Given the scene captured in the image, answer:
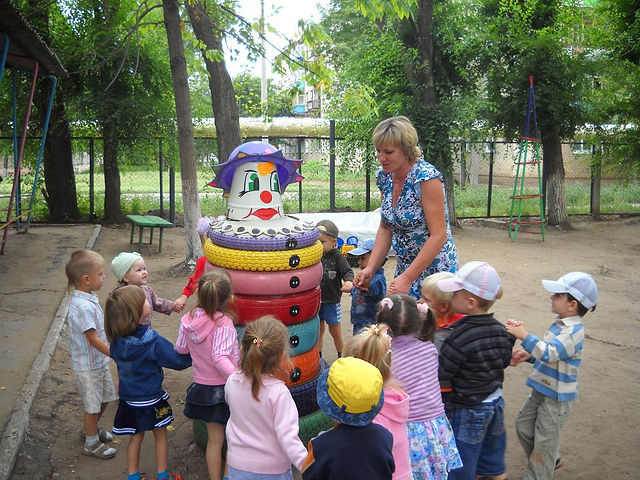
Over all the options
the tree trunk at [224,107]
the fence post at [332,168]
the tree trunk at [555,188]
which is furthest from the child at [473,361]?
the tree trunk at [555,188]

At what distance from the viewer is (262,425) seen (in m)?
2.56

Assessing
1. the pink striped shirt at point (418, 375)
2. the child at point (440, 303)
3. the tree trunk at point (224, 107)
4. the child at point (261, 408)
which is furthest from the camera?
the tree trunk at point (224, 107)

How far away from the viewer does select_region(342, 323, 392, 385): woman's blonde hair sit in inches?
95.0

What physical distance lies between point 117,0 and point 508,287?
9172 millimetres

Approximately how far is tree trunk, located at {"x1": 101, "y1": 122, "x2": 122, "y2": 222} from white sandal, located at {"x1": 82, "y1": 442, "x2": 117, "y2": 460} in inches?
385

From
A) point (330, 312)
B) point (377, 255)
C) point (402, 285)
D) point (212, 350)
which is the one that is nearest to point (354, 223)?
point (330, 312)

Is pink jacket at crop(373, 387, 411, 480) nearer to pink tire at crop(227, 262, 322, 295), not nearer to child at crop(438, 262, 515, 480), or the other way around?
child at crop(438, 262, 515, 480)

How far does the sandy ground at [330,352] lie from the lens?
3.80m

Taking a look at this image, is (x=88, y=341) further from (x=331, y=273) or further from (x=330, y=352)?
(x=330, y=352)

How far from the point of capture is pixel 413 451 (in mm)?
2816

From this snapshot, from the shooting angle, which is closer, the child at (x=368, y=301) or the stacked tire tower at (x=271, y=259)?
the stacked tire tower at (x=271, y=259)

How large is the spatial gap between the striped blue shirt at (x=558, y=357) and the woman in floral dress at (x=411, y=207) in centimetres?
66

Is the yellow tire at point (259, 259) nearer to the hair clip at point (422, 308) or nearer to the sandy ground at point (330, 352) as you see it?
the hair clip at point (422, 308)

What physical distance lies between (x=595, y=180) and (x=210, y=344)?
15.0m
